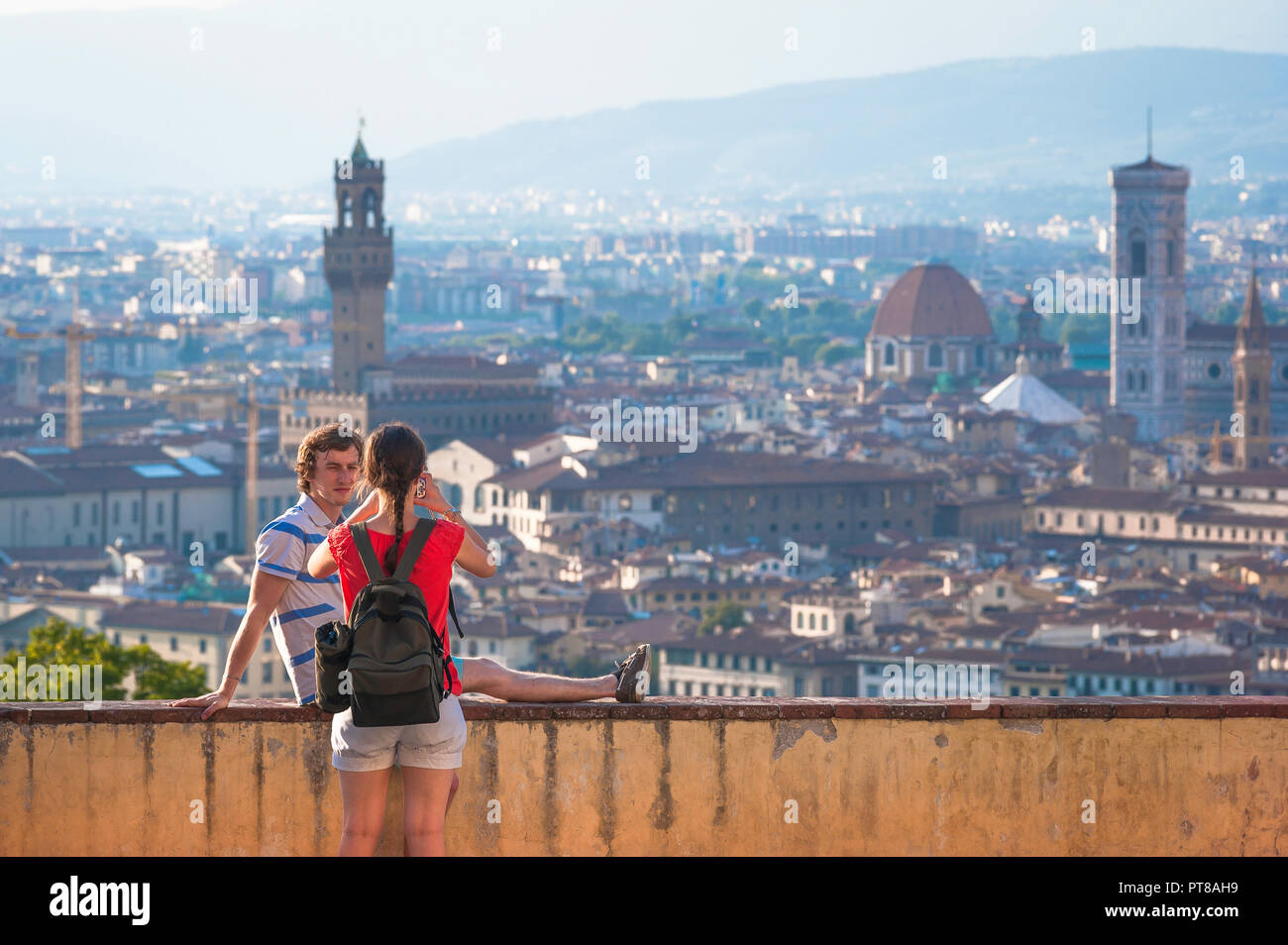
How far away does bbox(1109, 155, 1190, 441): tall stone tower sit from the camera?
3150 inches

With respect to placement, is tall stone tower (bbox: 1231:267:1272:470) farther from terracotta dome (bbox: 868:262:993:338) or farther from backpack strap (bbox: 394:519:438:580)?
backpack strap (bbox: 394:519:438:580)

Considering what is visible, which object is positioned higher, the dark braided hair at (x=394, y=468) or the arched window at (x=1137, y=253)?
the arched window at (x=1137, y=253)

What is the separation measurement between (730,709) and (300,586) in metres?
0.83

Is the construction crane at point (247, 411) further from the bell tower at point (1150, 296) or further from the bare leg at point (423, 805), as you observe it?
the bare leg at point (423, 805)

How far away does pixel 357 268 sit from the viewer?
6425cm

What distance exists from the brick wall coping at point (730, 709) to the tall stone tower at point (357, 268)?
58.1m

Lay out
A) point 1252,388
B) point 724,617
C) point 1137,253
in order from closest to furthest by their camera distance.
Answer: point 724,617 < point 1252,388 < point 1137,253

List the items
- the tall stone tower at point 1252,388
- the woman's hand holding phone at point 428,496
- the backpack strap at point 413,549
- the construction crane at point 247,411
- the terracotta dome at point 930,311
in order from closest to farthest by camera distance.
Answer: the backpack strap at point 413,549 → the woman's hand holding phone at point 428,496 → the construction crane at point 247,411 → the tall stone tower at point 1252,388 → the terracotta dome at point 930,311

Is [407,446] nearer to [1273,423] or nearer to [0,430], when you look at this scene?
[0,430]

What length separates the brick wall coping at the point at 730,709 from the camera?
575 cm

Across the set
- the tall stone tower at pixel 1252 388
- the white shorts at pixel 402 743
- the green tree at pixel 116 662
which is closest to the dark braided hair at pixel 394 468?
the white shorts at pixel 402 743

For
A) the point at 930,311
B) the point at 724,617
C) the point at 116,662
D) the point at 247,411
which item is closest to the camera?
the point at 116,662

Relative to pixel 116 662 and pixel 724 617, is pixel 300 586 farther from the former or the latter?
pixel 724 617

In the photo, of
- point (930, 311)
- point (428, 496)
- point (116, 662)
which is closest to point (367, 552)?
point (428, 496)
